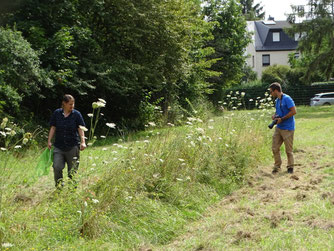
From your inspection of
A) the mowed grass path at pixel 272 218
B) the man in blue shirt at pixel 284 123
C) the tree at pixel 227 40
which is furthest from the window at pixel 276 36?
the mowed grass path at pixel 272 218

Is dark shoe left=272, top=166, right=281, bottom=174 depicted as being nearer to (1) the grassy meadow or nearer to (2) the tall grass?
(1) the grassy meadow

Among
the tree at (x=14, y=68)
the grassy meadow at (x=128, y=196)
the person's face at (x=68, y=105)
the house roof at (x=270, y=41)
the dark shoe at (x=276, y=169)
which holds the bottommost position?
the dark shoe at (x=276, y=169)

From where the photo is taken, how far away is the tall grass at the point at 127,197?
15.0 ft

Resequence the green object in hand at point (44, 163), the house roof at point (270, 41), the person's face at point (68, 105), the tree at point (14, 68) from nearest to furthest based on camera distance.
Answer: the green object in hand at point (44, 163) → the person's face at point (68, 105) → the tree at point (14, 68) → the house roof at point (270, 41)

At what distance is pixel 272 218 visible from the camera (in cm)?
550

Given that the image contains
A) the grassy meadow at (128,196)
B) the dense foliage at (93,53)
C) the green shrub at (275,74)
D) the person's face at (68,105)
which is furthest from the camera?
the green shrub at (275,74)

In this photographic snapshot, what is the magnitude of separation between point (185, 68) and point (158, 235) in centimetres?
1565

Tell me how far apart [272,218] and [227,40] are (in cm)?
3424

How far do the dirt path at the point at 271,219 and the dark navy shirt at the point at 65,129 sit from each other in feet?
8.77

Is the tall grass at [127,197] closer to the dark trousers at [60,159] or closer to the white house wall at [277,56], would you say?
the dark trousers at [60,159]

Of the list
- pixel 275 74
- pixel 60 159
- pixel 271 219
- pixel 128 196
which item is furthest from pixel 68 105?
pixel 275 74

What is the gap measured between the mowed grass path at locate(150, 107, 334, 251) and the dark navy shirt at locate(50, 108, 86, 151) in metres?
2.66

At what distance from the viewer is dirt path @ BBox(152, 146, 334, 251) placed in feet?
15.3

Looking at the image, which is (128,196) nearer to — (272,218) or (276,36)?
(272,218)
